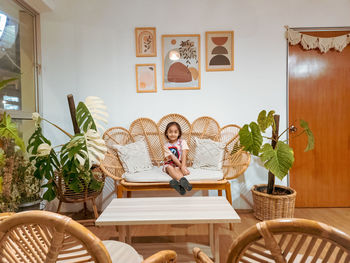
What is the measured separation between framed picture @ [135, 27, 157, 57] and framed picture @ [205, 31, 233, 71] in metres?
0.63

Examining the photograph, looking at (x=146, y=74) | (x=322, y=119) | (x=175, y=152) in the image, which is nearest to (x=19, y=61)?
(x=146, y=74)

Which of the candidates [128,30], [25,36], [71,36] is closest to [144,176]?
[128,30]

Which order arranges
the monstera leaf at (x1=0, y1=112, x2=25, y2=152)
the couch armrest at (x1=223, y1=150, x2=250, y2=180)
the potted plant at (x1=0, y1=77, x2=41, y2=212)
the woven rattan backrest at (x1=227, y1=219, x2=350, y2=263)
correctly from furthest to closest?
the couch armrest at (x1=223, y1=150, x2=250, y2=180)
the potted plant at (x1=0, y1=77, x2=41, y2=212)
the monstera leaf at (x1=0, y1=112, x2=25, y2=152)
the woven rattan backrest at (x1=227, y1=219, x2=350, y2=263)

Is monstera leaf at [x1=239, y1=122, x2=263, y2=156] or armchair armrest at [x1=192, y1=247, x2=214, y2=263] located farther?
monstera leaf at [x1=239, y1=122, x2=263, y2=156]

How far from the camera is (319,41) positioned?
264cm

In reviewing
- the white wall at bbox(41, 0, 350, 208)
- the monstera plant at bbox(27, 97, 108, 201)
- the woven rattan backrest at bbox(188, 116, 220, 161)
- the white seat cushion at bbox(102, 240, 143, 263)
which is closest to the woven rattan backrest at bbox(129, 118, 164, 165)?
the white wall at bbox(41, 0, 350, 208)

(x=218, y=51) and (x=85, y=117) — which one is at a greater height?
(x=218, y=51)

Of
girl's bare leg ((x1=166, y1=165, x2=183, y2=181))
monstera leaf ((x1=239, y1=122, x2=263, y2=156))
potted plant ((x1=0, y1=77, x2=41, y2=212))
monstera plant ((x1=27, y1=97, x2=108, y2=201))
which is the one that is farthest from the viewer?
girl's bare leg ((x1=166, y1=165, x2=183, y2=181))

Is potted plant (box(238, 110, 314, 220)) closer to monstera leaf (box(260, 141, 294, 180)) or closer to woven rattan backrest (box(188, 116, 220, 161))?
monstera leaf (box(260, 141, 294, 180))

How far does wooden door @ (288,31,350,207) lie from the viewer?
107 inches

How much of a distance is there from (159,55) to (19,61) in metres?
1.54

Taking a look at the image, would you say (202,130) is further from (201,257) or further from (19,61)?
(19,61)

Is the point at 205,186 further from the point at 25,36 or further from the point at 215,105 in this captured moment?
the point at 25,36

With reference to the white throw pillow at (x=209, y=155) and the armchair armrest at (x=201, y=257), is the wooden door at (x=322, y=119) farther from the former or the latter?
the armchair armrest at (x=201, y=257)
